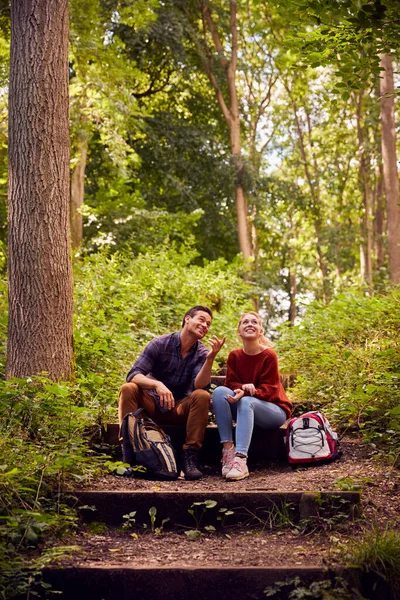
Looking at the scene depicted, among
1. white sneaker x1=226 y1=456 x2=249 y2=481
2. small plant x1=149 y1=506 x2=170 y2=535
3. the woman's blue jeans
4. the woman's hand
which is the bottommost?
small plant x1=149 y1=506 x2=170 y2=535

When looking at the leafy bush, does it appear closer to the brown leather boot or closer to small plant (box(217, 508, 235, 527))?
the brown leather boot

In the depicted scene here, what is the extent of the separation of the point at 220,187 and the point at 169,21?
4.79 metres

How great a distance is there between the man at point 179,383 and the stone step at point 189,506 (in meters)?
0.87

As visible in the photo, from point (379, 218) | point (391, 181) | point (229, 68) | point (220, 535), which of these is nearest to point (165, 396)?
point (220, 535)

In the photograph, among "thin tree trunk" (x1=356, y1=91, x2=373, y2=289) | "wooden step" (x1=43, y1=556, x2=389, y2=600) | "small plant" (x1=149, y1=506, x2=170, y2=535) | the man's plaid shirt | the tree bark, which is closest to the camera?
"wooden step" (x1=43, y1=556, x2=389, y2=600)

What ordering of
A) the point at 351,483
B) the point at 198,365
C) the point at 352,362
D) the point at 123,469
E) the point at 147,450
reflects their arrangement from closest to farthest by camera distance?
the point at 351,483 → the point at 123,469 → the point at 147,450 → the point at 198,365 → the point at 352,362

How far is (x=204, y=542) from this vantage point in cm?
420

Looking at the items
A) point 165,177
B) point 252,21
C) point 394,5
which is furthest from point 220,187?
point 394,5

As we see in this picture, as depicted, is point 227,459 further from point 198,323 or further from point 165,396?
point 198,323

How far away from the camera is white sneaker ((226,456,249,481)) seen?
5230mm

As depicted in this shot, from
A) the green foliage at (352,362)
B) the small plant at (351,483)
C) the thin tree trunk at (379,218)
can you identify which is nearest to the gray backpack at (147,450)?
the small plant at (351,483)

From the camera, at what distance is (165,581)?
3525 millimetres

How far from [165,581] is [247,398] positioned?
7.32 feet

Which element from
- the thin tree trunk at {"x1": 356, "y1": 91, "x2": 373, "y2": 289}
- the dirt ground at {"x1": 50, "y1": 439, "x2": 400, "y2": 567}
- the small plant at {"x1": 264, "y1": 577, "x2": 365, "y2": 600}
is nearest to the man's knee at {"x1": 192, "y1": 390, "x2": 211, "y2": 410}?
the dirt ground at {"x1": 50, "y1": 439, "x2": 400, "y2": 567}
